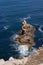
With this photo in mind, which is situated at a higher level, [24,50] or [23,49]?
[23,49]

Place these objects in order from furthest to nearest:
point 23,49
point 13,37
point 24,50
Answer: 1. point 13,37
2. point 23,49
3. point 24,50

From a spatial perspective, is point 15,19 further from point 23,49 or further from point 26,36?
point 23,49

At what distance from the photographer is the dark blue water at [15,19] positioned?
82.1 metres

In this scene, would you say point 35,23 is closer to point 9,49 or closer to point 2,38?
point 2,38

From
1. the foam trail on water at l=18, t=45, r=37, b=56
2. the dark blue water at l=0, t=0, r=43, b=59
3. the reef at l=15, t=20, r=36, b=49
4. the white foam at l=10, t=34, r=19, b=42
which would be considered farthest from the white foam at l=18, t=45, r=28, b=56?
the white foam at l=10, t=34, r=19, b=42

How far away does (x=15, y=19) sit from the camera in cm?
11244

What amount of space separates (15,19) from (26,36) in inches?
974

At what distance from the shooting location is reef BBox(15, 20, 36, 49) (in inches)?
3346

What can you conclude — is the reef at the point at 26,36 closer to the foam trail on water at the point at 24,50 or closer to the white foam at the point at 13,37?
the white foam at the point at 13,37

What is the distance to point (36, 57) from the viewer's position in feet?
107

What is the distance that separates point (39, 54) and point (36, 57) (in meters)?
1.16

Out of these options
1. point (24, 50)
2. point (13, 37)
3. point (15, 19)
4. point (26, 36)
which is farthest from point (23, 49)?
point (15, 19)

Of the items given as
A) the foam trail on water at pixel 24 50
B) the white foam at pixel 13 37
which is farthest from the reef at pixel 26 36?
the foam trail on water at pixel 24 50

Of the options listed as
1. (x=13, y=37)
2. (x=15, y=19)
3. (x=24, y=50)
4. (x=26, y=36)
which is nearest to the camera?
(x=24, y=50)
